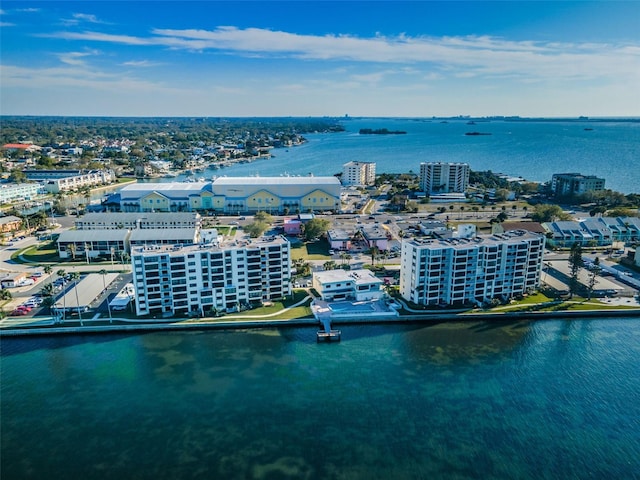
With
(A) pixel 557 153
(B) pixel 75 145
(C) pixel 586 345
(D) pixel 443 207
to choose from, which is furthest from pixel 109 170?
(A) pixel 557 153

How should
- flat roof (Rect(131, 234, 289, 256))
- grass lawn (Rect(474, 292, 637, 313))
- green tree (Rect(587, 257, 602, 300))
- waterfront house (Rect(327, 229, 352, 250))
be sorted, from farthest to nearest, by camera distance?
waterfront house (Rect(327, 229, 352, 250)) → green tree (Rect(587, 257, 602, 300)) → grass lawn (Rect(474, 292, 637, 313)) → flat roof (Rect(131, 234, 289, 256))

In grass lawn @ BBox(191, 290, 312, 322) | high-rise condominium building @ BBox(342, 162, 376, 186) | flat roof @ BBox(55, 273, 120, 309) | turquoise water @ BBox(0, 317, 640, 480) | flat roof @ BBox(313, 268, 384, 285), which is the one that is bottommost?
turquoise water @ BBox(0, 317, 640, 480)

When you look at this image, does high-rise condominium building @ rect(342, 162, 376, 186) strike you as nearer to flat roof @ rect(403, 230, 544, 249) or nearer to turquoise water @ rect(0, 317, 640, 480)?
flat roof @ rect(403, 230, 544, 249)

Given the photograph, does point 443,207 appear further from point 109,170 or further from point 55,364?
point 109,170

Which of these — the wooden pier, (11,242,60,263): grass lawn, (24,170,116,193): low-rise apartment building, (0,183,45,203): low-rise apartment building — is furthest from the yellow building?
the wooden pier

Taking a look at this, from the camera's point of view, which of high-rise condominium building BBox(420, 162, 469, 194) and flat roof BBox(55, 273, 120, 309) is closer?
flat roof BBox(55, 273, 120, 309)

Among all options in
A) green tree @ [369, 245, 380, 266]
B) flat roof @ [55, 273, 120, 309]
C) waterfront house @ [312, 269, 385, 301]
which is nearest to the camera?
flat roof @ [55, 273, 120, 309]

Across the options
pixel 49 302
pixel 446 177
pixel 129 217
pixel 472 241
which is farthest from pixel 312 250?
pixel 446 177
